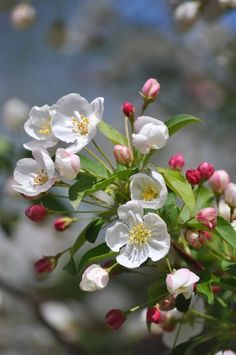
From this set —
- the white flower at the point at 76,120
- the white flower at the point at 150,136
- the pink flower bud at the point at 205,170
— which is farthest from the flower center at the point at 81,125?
the pink flower bud at the point at 205,170

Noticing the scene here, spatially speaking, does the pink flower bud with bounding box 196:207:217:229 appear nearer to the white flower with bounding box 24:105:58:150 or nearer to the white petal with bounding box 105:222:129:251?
the white petal with bounding box 105:222:129:251

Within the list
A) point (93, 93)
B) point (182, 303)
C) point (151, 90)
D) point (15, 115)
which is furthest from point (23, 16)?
point (182, 303)

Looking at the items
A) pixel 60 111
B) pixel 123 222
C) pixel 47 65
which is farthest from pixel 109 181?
pixel 47 65

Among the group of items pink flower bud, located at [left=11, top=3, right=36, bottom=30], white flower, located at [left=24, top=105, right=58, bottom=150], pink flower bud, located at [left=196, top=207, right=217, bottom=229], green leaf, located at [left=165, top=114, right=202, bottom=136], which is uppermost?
green leaf, located at [left=165, top=114, right=202, bottom=136]

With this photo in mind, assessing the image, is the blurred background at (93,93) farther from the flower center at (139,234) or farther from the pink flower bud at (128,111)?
the flower center at (139,234)

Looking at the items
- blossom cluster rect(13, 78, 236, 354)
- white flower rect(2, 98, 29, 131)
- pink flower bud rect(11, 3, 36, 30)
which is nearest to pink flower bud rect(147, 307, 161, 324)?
blossom cluster rect(13, 78, 236, 354)

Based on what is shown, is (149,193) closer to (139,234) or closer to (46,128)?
(139,234)
